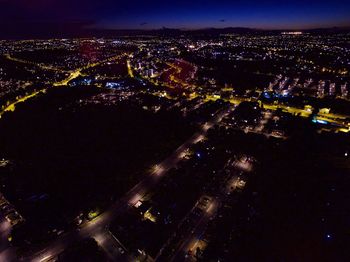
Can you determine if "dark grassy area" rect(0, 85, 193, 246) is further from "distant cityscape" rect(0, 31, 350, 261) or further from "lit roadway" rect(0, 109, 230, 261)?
"lit roadway" rect(0, 109, 230, 261)

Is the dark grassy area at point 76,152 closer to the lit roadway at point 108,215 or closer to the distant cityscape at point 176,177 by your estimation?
the distant cityscape at point 176,177

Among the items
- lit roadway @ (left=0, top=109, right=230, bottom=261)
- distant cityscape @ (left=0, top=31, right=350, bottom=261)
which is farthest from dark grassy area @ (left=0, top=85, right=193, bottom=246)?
lit roadway @ (left=0, top=109, right=230, bottom=261)

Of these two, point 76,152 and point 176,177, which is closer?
point 176,177

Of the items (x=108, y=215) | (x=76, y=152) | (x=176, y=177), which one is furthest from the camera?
(x=76, y=152)

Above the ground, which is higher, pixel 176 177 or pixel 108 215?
pixel 176 177

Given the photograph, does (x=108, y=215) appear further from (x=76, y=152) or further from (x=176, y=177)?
(x=76, y=152)

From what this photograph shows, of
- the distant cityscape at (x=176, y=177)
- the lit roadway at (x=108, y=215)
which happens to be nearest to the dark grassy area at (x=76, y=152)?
the distant cityscape at (x=176, y=177)

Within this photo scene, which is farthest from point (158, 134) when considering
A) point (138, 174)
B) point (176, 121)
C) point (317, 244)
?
point (317, 244)

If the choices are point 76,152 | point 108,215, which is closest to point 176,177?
point 108,215

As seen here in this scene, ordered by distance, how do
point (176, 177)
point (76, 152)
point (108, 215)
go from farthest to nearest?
point (76, 152)
point (176, 177)
point (108, 215)

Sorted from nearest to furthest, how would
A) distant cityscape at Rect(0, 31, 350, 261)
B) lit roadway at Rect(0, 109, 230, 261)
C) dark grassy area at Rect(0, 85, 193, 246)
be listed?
lit roadway at Rect(0, 109, 230, 261), distant cityscape at Rect(0, 31, 350, 261), dark grassy area at Rect(0, 85, 193, 246)
